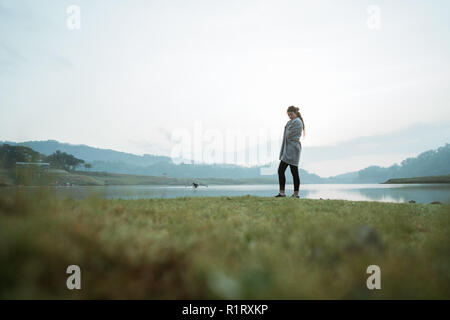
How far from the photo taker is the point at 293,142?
10.6 meters

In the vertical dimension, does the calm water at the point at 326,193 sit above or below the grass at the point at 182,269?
below

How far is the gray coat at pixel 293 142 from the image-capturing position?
10.5 metres

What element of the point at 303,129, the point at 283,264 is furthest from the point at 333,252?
the point at 303,129

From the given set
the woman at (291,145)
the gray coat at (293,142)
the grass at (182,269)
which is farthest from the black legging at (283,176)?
the grass at (182,269)

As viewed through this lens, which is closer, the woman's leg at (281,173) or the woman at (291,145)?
the woman's leg at (281,173)

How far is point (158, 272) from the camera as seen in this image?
174cm

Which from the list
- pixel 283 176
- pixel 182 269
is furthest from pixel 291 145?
pixel 182 269

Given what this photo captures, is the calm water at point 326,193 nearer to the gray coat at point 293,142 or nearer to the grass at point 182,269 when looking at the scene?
the grass at point 182,269

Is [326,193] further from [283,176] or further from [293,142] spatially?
[283,176]

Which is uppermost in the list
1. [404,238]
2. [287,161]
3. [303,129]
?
[303,129]

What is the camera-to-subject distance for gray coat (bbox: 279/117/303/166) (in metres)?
10.5

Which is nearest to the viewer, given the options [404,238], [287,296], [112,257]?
[287,296]
